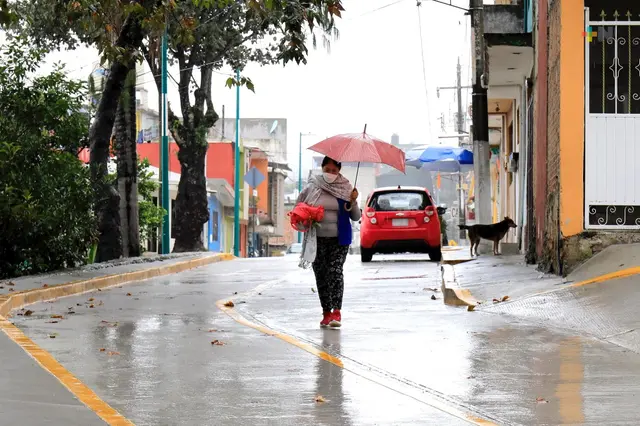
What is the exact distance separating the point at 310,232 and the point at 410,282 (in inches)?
283

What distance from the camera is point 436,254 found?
26.7m

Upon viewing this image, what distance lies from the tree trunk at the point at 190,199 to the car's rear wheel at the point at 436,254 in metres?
14.0

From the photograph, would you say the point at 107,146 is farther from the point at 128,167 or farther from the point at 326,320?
the point at 326,320

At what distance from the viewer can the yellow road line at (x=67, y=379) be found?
22.1 ft

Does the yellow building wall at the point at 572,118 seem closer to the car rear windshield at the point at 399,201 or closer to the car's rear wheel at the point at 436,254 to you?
the car's rear wheel at the point at 436,254

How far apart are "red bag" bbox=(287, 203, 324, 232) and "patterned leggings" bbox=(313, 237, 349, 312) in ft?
0.86

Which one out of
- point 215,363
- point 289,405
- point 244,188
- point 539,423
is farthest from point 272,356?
point 244,188

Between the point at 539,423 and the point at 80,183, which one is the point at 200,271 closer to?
the point at 80,183

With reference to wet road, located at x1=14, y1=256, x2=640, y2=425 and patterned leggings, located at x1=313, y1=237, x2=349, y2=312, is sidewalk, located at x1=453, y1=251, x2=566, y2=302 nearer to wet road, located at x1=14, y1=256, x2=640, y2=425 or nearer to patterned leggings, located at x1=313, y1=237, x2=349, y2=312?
wet road, located at x1=14, y1=256, x2=640, y2=425

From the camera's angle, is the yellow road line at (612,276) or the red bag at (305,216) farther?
the yellow road line at (612,276)

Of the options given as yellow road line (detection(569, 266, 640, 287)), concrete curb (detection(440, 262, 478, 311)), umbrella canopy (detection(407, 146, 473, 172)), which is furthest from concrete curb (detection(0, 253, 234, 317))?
umbrella canopy (detection(407, 146, 473, 172))

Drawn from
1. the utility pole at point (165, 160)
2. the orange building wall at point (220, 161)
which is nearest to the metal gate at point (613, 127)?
the utility pole at point (165, 160)

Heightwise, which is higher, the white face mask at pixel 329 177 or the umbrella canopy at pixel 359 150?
the umbrella canopy at pixel 359 150

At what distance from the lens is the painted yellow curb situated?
23.2 ft
